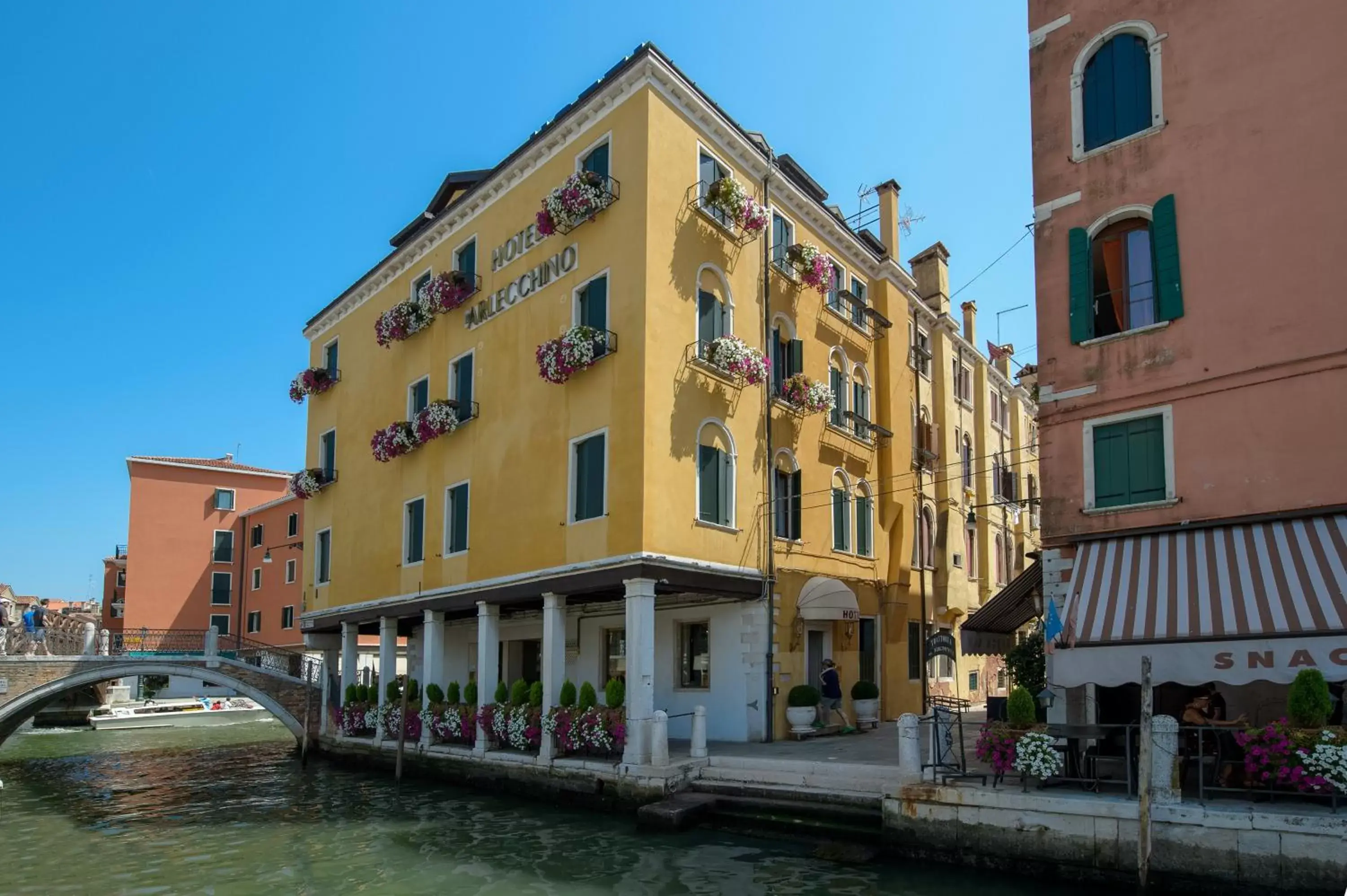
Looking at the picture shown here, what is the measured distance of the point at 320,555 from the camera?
91.0 ft

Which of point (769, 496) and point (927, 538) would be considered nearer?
point (769, 496)

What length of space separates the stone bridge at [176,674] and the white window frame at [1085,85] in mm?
22150

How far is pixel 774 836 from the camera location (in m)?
13.4

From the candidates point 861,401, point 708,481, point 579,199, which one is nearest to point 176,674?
point 708,481

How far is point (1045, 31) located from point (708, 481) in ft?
29.2

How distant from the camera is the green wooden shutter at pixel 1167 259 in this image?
13.4 metres

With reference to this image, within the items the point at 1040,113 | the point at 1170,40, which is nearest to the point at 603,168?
the point at 1040,113

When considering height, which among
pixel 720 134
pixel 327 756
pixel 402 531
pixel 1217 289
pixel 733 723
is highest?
pixel 720 134

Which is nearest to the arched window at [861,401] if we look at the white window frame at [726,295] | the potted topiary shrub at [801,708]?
the white window frame at [726,295]

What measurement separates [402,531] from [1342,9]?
19.5 meters

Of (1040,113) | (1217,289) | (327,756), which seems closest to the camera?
(1217,289)

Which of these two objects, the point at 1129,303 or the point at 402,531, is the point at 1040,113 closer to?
the point at 1129,303

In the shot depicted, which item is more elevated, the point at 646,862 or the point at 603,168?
the point at 603,168

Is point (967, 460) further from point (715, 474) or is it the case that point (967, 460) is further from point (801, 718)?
point (715, 474)
